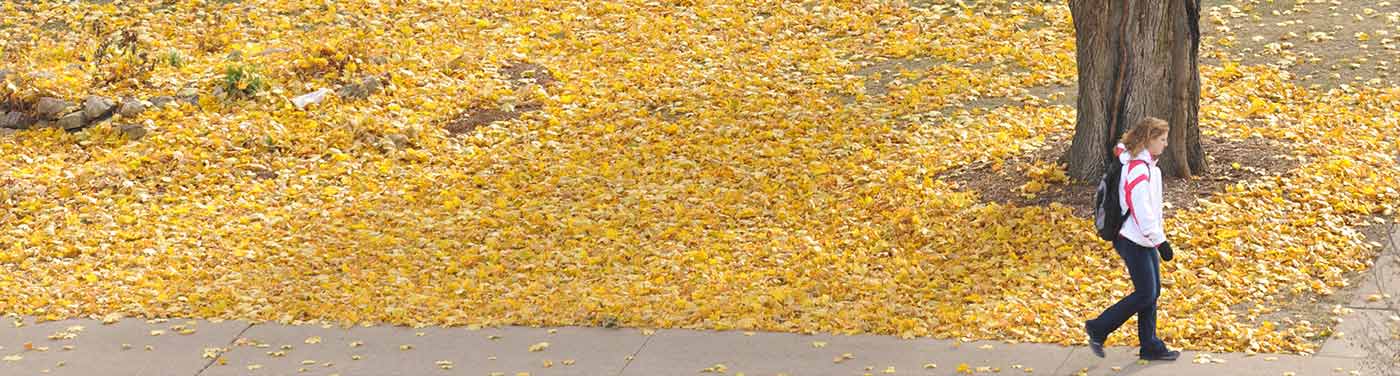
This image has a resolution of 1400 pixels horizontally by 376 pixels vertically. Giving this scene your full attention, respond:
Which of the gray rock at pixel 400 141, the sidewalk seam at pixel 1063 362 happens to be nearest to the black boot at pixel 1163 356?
the sidewalk seam at pixel 1063 362

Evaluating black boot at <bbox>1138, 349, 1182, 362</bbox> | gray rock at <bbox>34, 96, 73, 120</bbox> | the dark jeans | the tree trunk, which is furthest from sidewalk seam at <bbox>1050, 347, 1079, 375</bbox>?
gray rock at <bbox>34, 96, 73, 120</bbox>

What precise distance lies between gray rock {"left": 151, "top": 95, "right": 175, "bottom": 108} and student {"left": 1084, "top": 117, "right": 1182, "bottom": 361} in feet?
27.4

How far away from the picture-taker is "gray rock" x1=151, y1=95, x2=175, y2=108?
12.5 m

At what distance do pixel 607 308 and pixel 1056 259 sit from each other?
100 inches

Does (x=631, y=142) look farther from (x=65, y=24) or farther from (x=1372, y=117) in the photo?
A: (x=65, y=24)

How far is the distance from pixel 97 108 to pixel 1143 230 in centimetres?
886

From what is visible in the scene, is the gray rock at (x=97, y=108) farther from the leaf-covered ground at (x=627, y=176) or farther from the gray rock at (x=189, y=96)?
the gray rock at (x=189, y=96)

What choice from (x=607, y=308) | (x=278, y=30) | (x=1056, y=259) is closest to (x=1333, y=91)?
(x=1056, y=259)

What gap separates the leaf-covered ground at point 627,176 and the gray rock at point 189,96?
0.07m

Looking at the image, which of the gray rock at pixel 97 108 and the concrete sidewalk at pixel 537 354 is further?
the gray rock at pixel 97 108

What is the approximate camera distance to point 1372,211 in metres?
9.01

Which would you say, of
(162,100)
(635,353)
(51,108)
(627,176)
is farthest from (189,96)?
(635,353)

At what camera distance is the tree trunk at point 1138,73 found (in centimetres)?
937

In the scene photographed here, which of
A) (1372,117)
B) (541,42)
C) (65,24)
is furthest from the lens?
(65,24)
